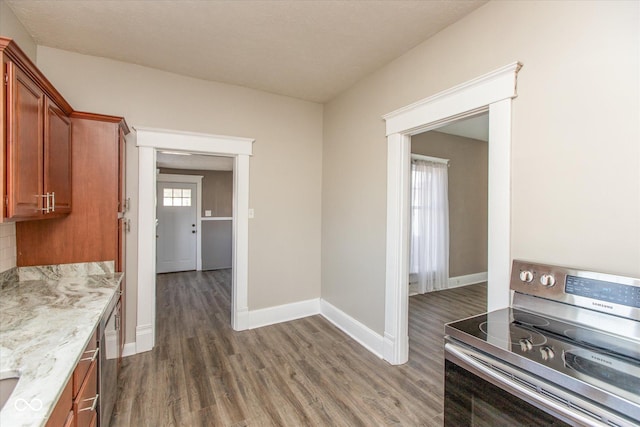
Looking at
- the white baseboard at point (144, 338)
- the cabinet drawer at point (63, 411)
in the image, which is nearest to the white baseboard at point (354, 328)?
the white baseboard at point (144, 338)

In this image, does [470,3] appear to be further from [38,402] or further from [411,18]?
[38,402]

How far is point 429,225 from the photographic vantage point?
16.0ft

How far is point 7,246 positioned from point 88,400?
1.42 m

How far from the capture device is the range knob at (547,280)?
1364mm

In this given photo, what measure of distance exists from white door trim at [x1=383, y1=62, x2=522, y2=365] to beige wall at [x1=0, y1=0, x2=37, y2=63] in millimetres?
2793

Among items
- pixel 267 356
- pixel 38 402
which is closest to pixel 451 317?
pixel 267 356

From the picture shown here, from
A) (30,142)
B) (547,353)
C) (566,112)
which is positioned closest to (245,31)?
(30,142)

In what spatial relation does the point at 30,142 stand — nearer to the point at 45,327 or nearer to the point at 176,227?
the point at 45,327

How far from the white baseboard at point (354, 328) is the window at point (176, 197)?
4.16m

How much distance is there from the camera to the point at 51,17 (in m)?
2.08

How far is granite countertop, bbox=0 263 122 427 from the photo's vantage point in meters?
0.85

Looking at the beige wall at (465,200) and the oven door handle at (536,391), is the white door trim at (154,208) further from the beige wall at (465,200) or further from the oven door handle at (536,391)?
the beige wall at (465,200)

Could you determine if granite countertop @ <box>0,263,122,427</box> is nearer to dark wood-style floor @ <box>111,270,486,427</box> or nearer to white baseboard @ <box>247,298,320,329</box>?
dark wood-style floor @ <box>111,270,486,427</box>

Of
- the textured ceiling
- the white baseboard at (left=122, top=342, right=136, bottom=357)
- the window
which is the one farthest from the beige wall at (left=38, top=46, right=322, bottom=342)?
the window
